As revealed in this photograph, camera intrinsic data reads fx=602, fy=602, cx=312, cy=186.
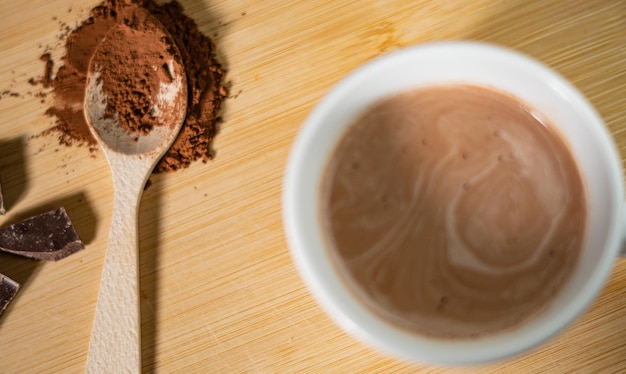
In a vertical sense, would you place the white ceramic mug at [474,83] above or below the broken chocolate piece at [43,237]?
below

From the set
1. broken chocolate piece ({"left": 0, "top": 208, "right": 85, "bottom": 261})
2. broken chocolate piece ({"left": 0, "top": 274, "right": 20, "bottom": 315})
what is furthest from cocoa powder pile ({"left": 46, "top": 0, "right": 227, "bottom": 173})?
broken chocolate piece ({"left": 0, "top": 274, "right": 20, "bottom": 315})

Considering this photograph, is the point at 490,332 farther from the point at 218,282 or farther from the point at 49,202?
the point at 49,202

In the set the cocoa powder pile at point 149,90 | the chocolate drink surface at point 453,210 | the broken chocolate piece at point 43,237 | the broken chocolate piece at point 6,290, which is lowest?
the chocolate drink surface at point 453,210

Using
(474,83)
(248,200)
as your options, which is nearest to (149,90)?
(248,200)

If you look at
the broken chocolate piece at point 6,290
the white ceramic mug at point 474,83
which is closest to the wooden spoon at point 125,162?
the broken chocolate piece at point 6,290

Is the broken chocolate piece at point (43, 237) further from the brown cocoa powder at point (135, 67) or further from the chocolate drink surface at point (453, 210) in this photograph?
the chocolate drink surface at point (453, 210)

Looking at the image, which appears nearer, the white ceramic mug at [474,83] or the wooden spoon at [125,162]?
the white ceramic mug at [474,83]
